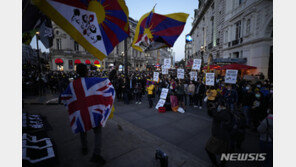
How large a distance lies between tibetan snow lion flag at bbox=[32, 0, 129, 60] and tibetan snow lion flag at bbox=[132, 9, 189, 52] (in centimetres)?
338

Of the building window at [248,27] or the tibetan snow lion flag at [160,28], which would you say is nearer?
the tibetan snow lion flag at [160,28]

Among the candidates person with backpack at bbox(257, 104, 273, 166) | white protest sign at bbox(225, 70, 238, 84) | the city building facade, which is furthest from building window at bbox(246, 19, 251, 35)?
person with backpack at bbox(257, 104, 273, 166)

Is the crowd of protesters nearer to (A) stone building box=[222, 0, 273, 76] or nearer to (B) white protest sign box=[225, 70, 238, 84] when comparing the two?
(B) white protest sign box=[225, 70, 238, 84]

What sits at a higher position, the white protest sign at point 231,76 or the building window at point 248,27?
the building window at point 248,27

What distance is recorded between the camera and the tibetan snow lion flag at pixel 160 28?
21.7 ft

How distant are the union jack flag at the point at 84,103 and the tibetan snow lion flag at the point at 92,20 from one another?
2.42 feet

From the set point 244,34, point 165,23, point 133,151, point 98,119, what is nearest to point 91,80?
point 98,119

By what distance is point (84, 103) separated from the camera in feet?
9.77

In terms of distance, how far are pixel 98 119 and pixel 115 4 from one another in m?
2.70

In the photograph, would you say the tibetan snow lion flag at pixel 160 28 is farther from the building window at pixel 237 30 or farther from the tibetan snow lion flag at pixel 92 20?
the building window at pixel 237 30

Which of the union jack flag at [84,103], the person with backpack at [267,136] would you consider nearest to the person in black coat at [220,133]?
the person with backpack at [267,136]

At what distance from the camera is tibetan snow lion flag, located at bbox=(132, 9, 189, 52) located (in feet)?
21.7

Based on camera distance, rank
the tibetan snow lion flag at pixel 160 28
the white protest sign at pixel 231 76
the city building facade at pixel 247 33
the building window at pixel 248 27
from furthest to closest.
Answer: the building window at pixel 248 27
the city building facade at pixel 247 33
the white protest sign at pixel 231 76
the tibetan snow lion flag at pixel 160 28

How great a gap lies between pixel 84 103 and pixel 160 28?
215 inches
